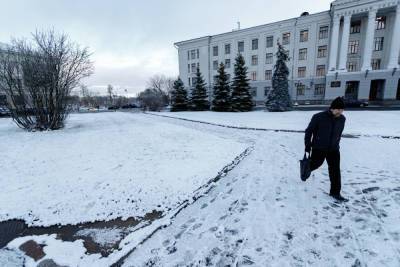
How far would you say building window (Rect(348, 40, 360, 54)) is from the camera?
32.8m

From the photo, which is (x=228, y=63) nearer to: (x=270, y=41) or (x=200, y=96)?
(x=270, y=41)

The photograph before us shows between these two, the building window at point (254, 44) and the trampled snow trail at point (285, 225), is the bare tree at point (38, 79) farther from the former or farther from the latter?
the building window at point (254, 44)

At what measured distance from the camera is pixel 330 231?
2729 millimetres

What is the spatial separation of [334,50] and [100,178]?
38.7 m

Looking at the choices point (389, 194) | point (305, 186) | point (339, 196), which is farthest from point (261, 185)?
point (389, 194)

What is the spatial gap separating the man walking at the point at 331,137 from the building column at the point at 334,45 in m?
35.8

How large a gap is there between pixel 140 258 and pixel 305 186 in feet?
11.2

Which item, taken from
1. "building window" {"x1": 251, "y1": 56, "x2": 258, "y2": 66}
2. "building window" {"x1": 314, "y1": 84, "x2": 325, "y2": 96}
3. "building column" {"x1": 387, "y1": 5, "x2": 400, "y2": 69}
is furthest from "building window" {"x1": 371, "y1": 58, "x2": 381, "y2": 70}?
"building window" {"x1": 251, "y1": 56, "x2": 258, "y2": 66}

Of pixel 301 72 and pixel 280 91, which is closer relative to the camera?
pixel 280 91

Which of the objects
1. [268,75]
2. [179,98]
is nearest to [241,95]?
[179,98]

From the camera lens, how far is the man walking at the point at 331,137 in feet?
11.0

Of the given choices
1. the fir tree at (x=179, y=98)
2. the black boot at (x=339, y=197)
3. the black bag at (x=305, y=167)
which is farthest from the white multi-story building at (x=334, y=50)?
the black boot at (x=339, y=197)

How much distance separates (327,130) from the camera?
3.37 metres

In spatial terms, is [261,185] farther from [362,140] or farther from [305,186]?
[362,140]
